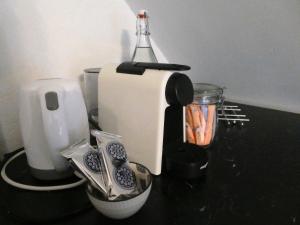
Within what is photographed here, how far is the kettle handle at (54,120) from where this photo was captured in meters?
0.48

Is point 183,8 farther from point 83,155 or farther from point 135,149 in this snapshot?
point 83,155

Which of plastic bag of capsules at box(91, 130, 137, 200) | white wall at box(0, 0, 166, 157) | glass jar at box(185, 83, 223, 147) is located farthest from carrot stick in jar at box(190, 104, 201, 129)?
white wall at box(0, 0, 166, 157)

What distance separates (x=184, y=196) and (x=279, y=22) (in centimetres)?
60

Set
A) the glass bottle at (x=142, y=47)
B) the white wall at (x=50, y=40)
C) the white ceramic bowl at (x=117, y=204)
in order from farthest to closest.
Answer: the glass bottle at (x=142, y=47)
the white wall at (x=50, y=40)
the white ceramic bowl at (x=117, y=204)

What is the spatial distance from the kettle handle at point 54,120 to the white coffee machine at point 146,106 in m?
0.15

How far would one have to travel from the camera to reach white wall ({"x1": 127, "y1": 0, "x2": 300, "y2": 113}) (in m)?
0.76

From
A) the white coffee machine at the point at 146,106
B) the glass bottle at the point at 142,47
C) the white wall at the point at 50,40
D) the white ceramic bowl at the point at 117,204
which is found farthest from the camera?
the glass bottle at the point at 142,47

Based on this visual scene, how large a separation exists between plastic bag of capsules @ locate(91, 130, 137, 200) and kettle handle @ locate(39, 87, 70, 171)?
0.07 meters

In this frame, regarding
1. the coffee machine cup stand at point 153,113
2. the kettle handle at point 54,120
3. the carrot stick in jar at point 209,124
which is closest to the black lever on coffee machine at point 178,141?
the coffee machine cup stand at point 153,113

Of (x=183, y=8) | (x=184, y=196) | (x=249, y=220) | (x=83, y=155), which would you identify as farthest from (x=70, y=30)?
(x=249, y=220)

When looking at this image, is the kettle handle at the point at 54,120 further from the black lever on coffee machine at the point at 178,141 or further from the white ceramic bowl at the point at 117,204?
the black lever on coffee machine at the point at 178,141

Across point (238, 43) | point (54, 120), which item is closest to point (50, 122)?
point (54, 120)

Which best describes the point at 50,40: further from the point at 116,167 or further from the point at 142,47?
the point at 116,167

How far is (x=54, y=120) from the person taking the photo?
0.49 meters
